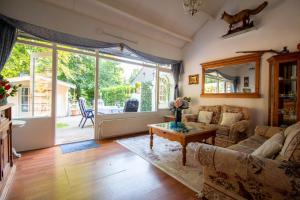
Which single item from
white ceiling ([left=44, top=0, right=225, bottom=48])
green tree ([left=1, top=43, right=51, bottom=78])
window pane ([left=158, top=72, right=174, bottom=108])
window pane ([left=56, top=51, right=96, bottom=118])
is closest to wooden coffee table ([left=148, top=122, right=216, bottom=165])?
window pane ([left=158, top=72, right=174, bottom=108])

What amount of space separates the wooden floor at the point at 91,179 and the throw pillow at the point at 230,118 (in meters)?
2.05

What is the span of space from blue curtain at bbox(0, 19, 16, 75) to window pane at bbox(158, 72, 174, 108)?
3.75m

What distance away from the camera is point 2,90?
6.01 ft

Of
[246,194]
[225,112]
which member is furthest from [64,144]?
[225,112]

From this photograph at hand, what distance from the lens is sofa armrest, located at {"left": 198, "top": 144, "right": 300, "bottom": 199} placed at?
1.08m

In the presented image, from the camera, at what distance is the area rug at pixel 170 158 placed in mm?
2100

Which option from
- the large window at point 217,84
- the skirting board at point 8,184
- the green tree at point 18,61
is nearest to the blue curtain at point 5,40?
the green tree at point 18,61

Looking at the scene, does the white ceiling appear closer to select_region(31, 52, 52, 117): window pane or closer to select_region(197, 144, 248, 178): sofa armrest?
select_region(31, 52, 52, 117): window pane

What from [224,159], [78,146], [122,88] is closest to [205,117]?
[122,88]

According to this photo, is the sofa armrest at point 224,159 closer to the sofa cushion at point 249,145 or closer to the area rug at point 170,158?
the area rug at point 170,158

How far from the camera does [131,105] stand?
4598 mm

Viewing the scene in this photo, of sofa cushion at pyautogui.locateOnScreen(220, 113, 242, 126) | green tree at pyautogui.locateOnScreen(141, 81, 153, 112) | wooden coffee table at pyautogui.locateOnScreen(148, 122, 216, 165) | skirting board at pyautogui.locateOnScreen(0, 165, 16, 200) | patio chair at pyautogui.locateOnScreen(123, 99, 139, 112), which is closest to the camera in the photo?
skirting board at pyautogui.locateOnScreen(0, 165, 16, 200)

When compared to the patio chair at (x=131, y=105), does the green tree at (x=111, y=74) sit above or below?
above

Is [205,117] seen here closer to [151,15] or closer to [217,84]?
[217,84]
